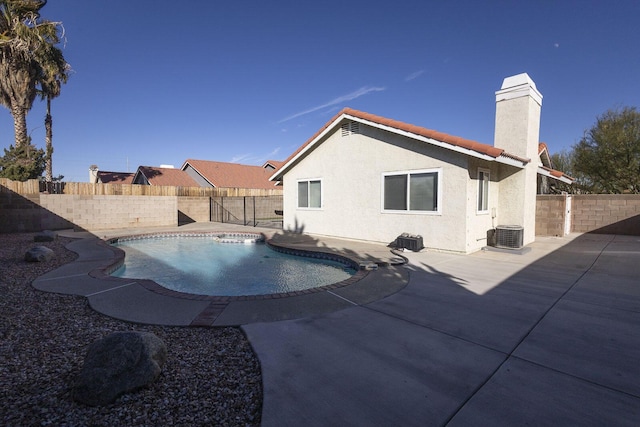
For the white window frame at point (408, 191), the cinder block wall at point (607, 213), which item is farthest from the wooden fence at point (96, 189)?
the cinder block wall at point (607, 213)

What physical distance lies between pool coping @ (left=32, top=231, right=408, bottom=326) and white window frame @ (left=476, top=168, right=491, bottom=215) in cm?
427

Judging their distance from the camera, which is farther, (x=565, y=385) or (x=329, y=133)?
(x=329, y=133)

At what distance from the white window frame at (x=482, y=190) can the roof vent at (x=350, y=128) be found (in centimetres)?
430

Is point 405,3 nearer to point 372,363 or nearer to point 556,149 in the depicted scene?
point 372,363

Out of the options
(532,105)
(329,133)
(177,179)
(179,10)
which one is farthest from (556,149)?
(177,179)

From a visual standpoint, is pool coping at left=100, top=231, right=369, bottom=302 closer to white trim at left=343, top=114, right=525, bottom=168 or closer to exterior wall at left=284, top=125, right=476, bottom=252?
exterior wall at left=284, top=125, right=476, bottom=252

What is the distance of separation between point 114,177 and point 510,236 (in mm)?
37491

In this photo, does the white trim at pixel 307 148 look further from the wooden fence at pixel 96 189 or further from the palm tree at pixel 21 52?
the palm tree at pixel 21 52

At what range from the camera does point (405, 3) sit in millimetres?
12430

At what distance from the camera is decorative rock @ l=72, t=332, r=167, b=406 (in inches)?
90.6

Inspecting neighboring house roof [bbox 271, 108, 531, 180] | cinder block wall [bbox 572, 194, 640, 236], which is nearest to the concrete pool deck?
neighboring house roof [bbox 271, 108, 531, 180]

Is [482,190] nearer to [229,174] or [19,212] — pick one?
[19,212]

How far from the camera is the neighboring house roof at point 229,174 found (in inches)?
1155

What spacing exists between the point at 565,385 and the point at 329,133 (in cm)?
1057
